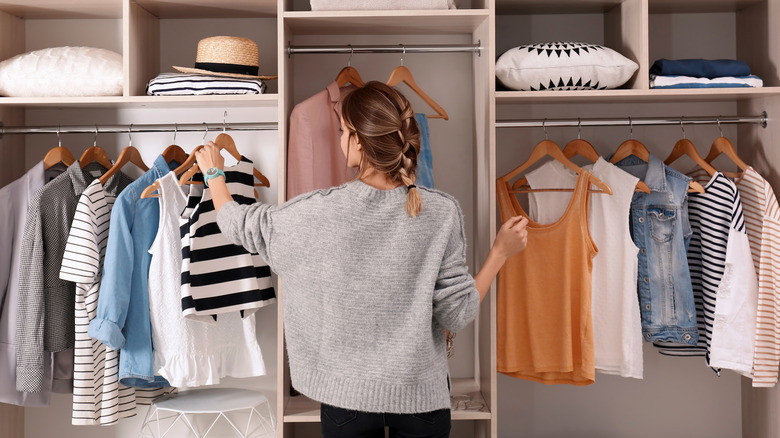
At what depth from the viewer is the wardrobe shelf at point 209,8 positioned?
235 cm

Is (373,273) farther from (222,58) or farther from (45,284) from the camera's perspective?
(45,284)

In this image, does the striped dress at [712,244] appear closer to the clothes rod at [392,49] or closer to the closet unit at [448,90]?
the closet unit at [448,90]

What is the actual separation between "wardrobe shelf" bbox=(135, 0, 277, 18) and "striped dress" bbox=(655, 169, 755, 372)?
1690 mm

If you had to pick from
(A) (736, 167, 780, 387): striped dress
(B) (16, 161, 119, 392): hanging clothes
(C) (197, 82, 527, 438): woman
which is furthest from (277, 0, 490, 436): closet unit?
(A) (736, 167, 780, 387): striped dress

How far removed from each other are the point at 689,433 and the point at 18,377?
2.51 m

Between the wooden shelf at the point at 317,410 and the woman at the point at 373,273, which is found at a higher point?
the woman at the point at 373,273

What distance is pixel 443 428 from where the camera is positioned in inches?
68.0

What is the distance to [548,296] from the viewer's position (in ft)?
7.50

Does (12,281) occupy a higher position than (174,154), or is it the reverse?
(174,154)

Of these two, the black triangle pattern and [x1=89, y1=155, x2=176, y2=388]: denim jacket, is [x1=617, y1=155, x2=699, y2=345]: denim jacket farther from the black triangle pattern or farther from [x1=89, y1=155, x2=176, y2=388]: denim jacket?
[x1=89, y1=155, x2=176, y2=388]: denim jacket

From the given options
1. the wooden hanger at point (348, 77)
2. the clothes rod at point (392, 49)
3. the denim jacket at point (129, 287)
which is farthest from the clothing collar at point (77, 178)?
the wooden hanger at point (348, 77)

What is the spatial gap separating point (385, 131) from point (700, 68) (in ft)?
4.42

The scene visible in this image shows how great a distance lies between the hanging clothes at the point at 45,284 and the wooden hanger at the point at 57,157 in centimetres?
11

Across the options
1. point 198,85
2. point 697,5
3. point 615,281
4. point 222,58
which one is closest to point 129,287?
point 198,85
